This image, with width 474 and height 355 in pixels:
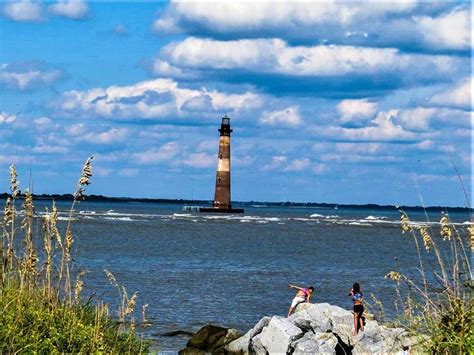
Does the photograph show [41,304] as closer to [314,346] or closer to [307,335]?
[314,346]

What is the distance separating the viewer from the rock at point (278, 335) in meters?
18.1

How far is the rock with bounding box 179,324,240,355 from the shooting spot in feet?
67.8

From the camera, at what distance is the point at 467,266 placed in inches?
333

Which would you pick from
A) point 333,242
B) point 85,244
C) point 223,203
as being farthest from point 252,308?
point 223,203

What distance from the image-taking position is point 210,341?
68.8 feet

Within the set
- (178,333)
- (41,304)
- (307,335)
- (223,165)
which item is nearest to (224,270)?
(178,333)

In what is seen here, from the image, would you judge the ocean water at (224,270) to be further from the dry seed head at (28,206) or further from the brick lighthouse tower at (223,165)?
the brick lighthouse tower at (223,165)

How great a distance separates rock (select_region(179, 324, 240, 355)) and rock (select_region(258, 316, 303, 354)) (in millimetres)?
1958

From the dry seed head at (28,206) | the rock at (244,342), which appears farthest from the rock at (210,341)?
the dry seed head at (28,206)

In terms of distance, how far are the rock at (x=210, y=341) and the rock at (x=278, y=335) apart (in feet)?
6.42

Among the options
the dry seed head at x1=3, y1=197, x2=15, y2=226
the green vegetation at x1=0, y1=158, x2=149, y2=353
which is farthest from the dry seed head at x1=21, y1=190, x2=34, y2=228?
the dry seed head at x1=3, y1=197, x2=15, y2=226

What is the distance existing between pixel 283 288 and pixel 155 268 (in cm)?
982

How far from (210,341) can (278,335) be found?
10.3ft

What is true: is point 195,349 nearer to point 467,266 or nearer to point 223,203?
point 467,266
